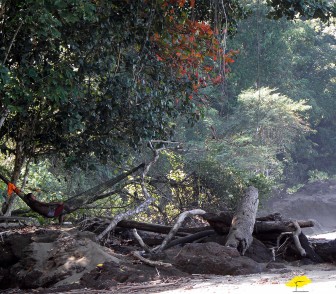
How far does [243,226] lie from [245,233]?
11 centimetres

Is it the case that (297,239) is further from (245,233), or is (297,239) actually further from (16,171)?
(16,171)

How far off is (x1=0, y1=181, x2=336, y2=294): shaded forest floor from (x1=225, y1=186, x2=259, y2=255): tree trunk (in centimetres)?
43

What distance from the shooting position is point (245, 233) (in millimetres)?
7430

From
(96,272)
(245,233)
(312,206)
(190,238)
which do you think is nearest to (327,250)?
(245,233)

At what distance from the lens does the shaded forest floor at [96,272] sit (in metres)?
5.34

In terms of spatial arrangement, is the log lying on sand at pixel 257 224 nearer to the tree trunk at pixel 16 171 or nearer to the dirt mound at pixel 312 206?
the tree trunk at pixel 16 171

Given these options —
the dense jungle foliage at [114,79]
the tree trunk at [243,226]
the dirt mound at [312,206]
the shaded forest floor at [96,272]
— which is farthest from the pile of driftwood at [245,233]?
the dirt mound at [312,206]

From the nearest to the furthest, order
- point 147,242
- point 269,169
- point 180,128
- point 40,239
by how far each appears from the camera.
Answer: point 40,239 → point 147,242 → point 180,128 → point 269,169

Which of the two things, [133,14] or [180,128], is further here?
[180,128]

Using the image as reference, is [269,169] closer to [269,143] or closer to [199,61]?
[269,143]

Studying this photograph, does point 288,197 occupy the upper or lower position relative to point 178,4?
lower

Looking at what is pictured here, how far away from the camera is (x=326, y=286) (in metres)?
4.28

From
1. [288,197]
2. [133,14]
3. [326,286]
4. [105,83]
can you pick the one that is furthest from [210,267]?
→ [288,197]

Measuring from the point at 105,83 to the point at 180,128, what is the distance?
15.3 metres
